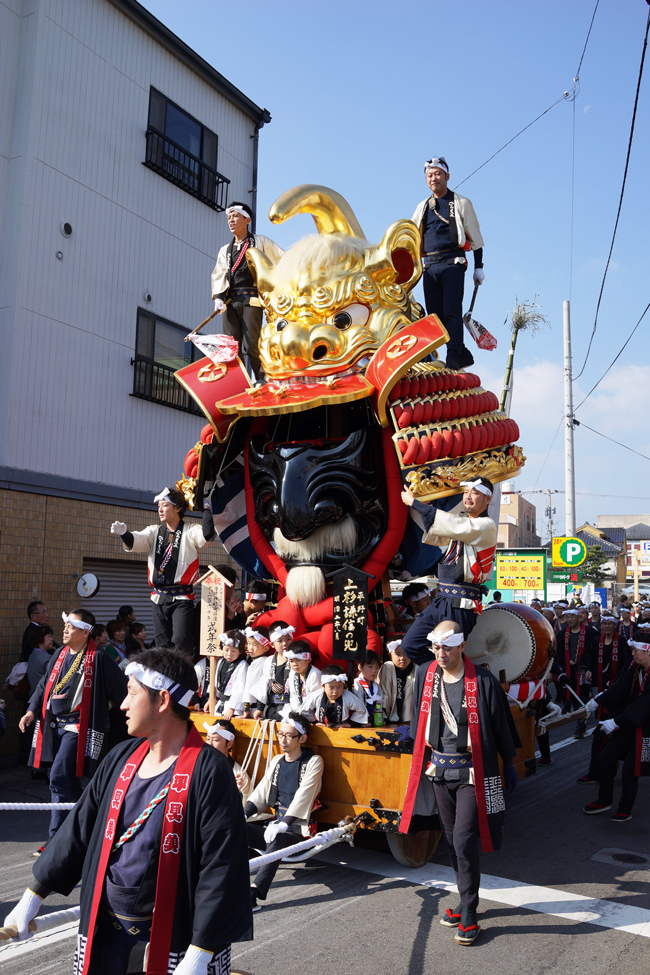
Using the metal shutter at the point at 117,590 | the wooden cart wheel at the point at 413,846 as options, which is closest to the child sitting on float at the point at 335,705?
the wooden cart wheel at the point at 413,846

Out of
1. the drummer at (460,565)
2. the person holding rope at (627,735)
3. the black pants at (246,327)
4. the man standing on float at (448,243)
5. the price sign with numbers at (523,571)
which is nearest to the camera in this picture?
the drummer at (460,565)

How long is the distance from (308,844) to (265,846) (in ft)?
2.97

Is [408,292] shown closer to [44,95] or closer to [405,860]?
[405,860]

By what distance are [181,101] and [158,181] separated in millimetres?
1534

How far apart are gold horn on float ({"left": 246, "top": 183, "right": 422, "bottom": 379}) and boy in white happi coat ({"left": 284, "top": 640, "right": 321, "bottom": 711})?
227 cm

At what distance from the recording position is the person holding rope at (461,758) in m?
4.37

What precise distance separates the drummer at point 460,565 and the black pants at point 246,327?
2.74 meters

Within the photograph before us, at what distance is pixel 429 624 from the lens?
18.5 feet

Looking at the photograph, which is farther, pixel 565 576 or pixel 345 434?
pixel 565 576

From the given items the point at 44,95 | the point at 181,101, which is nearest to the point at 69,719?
the point at 44,95

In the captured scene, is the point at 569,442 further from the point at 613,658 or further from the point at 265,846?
the point at 265,846

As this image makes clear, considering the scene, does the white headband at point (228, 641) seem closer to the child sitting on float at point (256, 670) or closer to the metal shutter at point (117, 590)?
the child sitting on float at point (256, 670)

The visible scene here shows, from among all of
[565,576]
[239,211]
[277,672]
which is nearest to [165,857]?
[277,672]

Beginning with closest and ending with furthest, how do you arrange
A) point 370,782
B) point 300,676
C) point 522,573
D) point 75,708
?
1. point 370,782
2. point 75,708
3. point 300,676
4. point 522,573
